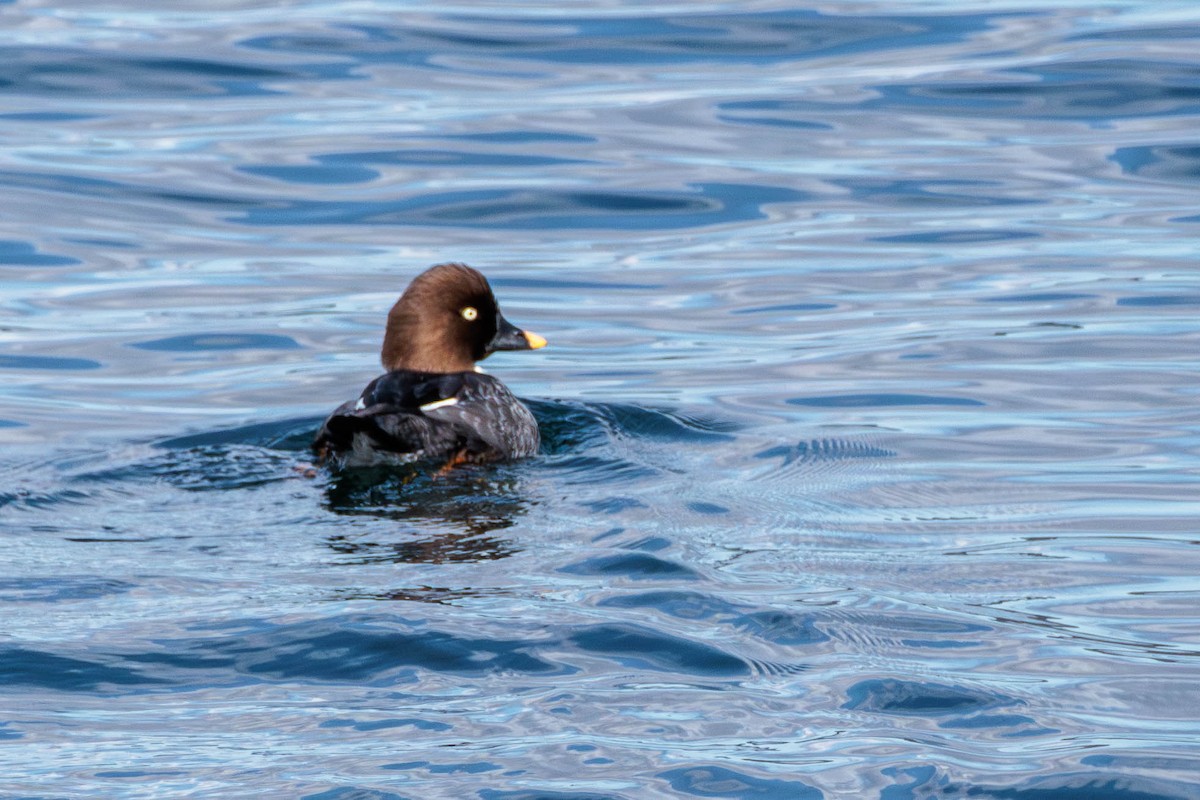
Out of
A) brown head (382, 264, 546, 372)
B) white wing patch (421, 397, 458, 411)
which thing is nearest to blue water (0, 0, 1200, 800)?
white wing patch (421, 397, 458, 411)

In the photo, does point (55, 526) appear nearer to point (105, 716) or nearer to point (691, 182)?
point (105, 716)

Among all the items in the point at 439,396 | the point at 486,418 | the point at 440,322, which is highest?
the point at 440,322

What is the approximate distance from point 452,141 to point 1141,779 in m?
13.7

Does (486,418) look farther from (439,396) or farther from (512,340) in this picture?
(512,340)

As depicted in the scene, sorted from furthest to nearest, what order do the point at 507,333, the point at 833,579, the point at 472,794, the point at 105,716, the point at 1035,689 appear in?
the point at 507,333 → the point at 833,579 → the point at 1035,689 → the point at 105,716 → the point at 472,794

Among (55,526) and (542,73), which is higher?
(542,73)

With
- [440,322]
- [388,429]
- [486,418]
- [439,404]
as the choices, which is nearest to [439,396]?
[439,404]

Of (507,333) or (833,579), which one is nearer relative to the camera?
(833,579)

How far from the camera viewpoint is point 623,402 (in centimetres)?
992

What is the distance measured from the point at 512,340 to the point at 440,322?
1.73ft

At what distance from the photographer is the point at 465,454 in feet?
28.5

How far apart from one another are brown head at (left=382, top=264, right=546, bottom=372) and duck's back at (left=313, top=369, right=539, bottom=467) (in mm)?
444

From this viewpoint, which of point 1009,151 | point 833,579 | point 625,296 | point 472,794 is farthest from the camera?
point 1009,151

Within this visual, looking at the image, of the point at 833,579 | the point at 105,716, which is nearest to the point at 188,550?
the point at 105,716
